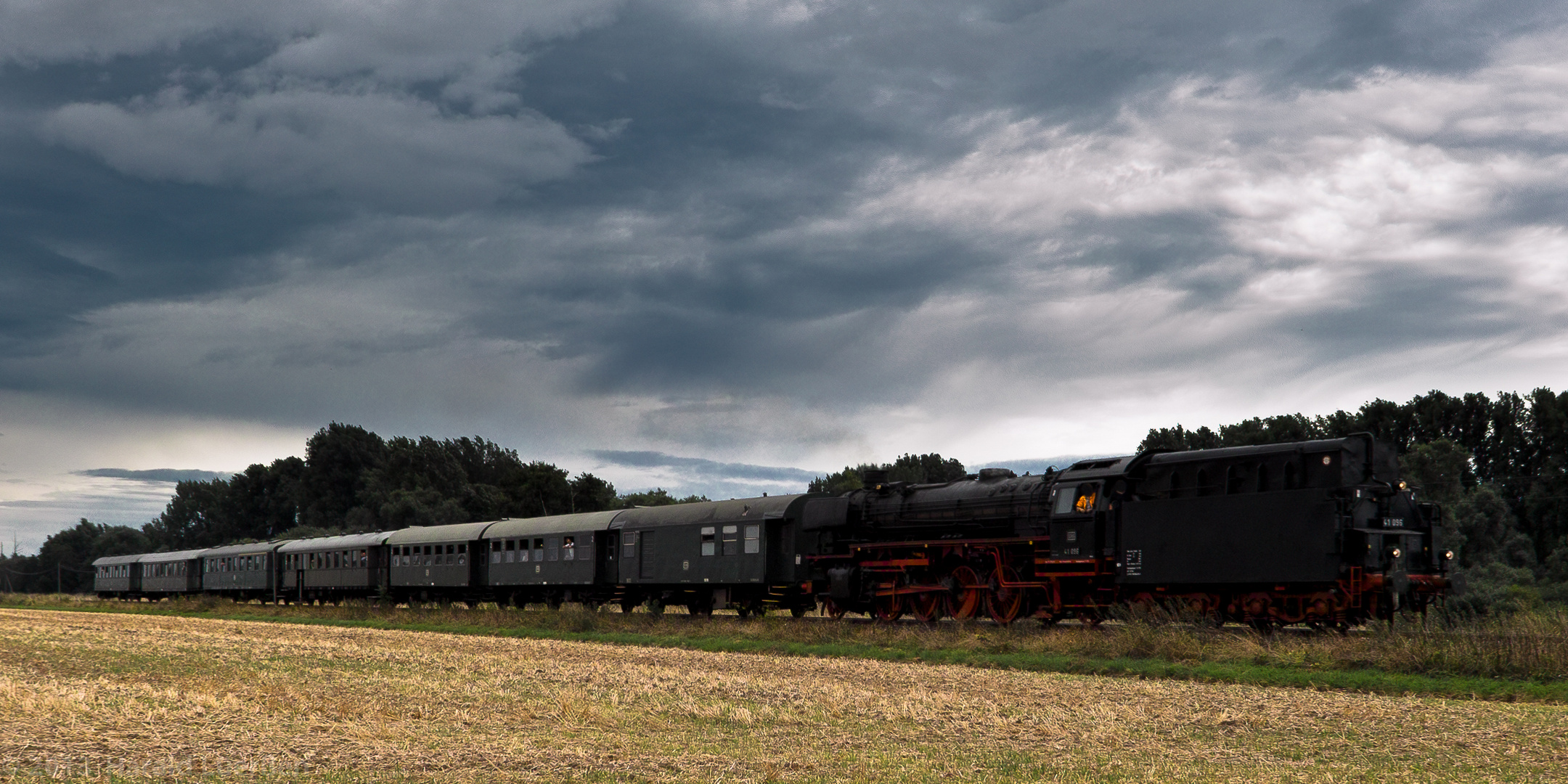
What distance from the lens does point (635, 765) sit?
11.2 metres

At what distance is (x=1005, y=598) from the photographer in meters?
29.1

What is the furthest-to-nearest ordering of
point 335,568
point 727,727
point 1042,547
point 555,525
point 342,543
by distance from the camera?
point 342,543 < point 335,568 < point 555,525 < point 1042,547 < point 727,727

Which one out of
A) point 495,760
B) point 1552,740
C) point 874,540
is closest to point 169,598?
point 874,540

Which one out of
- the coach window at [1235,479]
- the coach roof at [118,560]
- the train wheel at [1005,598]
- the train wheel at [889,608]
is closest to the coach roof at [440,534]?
the train wheel at [889,608]

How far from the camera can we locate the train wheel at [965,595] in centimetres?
2981

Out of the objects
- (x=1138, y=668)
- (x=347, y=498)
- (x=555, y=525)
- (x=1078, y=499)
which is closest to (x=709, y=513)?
(x=555, y=525)

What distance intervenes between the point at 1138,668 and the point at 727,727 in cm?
954

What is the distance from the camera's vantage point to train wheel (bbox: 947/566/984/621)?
29812 mm

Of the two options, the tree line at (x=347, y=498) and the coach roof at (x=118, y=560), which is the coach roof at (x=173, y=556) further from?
the tree line at (x=347, y=498)

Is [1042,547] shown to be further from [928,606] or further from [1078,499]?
[928,606]

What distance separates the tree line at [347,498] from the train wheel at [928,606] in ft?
217

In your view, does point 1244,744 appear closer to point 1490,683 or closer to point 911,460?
point 1490,683

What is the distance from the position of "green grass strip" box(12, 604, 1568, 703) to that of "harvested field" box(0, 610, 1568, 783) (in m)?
1.07

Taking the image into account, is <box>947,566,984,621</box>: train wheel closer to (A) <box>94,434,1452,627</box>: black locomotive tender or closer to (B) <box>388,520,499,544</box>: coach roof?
(A) <box>94,434,1452,627</box>: black locomotive tender
